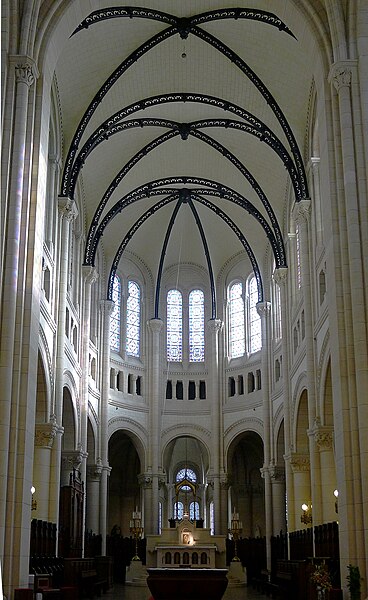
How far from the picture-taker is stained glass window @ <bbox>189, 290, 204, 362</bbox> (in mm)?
45844

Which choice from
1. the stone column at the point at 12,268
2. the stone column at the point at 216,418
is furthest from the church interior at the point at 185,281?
the stone column at the point at 216,418

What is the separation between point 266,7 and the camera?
2436 centimetres

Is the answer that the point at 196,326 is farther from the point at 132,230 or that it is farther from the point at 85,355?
the point at 85,355

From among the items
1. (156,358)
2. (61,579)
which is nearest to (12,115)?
(61,579)

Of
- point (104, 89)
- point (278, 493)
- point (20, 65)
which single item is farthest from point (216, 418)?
point (20, 65)

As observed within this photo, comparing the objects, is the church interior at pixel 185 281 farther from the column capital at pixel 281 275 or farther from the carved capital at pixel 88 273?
the column capital at pixel 281 275

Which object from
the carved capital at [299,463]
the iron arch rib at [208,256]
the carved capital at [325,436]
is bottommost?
the carved capital at [299,463]

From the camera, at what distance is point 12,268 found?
17922 millimetres

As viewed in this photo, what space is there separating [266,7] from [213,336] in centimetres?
2306

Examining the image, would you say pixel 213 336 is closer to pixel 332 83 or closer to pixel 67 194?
pixel 67 194

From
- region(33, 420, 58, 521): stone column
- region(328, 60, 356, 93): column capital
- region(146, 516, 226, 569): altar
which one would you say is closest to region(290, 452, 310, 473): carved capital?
region(146, 516, 226, 569): altar

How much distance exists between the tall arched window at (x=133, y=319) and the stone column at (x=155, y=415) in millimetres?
916

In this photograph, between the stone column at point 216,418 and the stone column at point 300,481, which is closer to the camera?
the stone column at point 300,481

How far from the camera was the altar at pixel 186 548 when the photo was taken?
36.1 m
